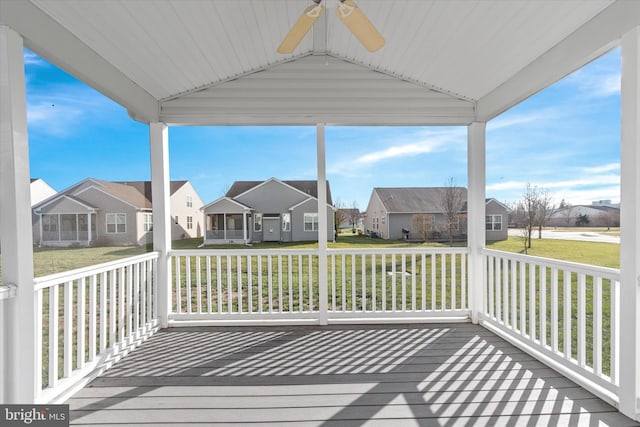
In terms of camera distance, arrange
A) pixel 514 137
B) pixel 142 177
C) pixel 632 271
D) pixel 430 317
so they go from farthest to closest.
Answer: pixel 430 317
pixel 142 177
pixel 514 137
pixel 632 271

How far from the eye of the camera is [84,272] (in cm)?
255

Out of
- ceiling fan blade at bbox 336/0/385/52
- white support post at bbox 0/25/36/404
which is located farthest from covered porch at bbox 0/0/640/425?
ceiling fan blade at bbox 336/0/385/52

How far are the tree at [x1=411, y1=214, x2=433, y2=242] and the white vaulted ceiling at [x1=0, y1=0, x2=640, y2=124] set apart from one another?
110 centimetres

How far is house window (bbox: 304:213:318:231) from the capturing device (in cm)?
385

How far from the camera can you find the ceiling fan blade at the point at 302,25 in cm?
199

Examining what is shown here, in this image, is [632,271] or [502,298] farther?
[502,298]

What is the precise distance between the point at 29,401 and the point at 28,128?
163 centimetres

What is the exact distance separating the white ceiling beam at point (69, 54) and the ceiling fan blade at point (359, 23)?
1842mm

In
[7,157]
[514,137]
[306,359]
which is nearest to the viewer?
[7,157]

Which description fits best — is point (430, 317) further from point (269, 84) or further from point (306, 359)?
point (269, 84)

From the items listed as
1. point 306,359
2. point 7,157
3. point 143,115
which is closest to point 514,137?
point 306,359

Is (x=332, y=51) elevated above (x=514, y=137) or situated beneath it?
elevated above

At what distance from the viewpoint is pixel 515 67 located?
9.70ft

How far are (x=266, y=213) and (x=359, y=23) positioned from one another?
226 cm
